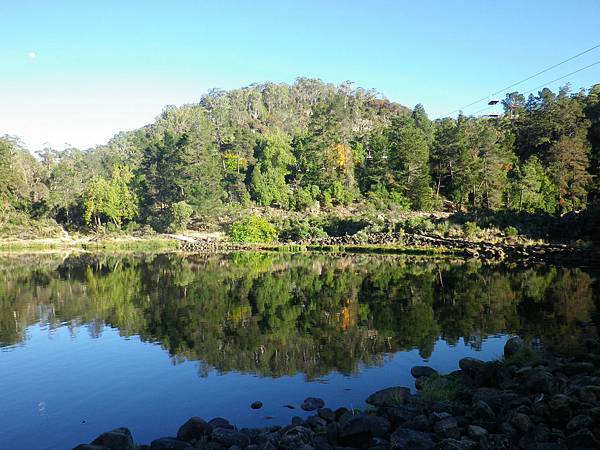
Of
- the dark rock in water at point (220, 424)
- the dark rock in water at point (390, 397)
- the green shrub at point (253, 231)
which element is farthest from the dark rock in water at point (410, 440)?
the green shrub at point (253, 231)

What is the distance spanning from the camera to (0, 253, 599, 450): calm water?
1020 cm

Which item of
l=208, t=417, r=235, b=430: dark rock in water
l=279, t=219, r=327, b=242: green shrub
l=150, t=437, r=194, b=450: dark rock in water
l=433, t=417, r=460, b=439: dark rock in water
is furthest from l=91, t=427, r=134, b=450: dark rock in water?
l=279, t=219, r=327, b=242: green shrub

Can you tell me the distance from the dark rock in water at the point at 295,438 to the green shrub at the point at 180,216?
49638 mm

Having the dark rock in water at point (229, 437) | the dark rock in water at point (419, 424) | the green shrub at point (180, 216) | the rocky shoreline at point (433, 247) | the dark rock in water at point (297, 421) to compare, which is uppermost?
the green shrub at point (180, 216)

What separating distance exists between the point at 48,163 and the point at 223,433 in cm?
8448

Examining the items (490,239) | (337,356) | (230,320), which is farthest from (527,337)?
(490,239)

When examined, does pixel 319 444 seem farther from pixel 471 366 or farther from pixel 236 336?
pixel 236 336

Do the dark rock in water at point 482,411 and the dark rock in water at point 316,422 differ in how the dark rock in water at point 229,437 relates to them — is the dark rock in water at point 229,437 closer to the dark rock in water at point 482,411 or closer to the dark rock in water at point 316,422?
the dark rock in water at point 316,422

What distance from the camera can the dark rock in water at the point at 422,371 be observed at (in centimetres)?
1151

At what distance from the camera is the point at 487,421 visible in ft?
25.2

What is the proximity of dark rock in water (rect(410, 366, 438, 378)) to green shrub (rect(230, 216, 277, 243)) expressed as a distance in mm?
41488

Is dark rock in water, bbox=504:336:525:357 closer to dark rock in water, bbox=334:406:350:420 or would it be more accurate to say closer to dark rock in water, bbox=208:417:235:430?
dark rock in water, bbox=334:406:350:420

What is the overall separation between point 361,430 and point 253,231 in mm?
45358

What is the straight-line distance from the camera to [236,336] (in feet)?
50.9
